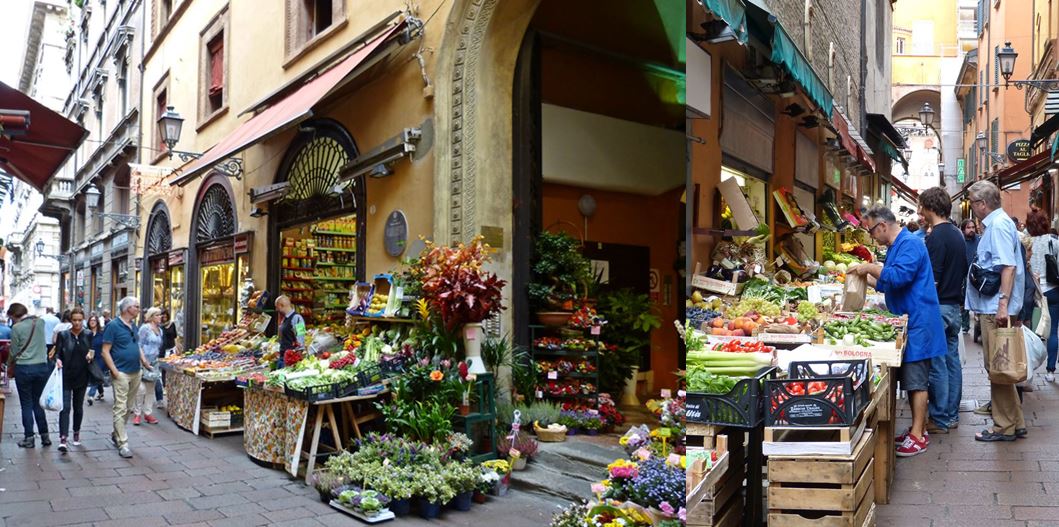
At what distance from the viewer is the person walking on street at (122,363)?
9.27 meters

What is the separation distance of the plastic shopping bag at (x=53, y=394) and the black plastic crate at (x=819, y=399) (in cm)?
816

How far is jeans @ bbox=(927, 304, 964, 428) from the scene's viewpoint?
6.11 m

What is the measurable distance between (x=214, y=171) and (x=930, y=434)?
12.6 meters

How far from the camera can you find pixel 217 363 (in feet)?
36.8

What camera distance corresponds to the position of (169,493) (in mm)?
7379

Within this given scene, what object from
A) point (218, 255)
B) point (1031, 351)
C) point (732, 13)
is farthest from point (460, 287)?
point (218, 255)

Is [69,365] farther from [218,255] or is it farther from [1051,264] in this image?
[1051,264]

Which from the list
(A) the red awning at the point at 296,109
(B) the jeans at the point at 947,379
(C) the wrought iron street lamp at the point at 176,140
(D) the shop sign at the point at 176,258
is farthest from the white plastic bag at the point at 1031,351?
(D) the shop sign at the point at 176,258

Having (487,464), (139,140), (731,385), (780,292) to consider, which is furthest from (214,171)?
(731,385)

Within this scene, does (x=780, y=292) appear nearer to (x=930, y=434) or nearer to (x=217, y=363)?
(x=930, y=434)

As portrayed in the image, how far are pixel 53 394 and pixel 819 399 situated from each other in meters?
8.45

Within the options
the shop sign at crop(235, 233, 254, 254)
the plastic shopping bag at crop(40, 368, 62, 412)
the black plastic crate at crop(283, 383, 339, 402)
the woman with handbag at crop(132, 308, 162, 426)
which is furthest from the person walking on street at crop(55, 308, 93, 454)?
the shop sign at crop(235, 233, 254, 254)

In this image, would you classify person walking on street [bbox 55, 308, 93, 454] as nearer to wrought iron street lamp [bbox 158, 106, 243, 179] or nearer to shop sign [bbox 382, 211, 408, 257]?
shop sign [bbox 382, 211, 408, 257]

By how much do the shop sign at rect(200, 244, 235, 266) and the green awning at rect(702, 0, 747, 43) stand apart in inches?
451
